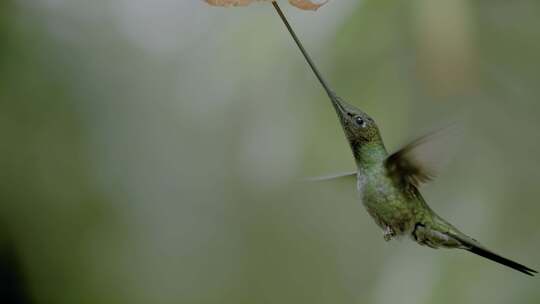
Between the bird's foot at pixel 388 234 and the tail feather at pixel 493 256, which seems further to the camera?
the bird's foot at pixel 388 234

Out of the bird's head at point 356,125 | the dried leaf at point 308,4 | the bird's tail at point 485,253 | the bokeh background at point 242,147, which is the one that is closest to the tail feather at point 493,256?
the bird's tail at point 485,253

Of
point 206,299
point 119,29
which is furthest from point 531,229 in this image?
point 119,29

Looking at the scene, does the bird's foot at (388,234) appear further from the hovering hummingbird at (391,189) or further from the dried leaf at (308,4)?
the dried leaf at (308,4)

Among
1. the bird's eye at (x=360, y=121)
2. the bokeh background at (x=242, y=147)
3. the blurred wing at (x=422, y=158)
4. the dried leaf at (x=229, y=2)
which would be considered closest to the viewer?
the dried leaf at (x=229, y=2)

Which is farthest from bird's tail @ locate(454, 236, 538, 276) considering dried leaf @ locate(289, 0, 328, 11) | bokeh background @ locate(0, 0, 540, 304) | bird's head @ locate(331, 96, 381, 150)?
bokeh background @ locate(0, 0, 540, 304)

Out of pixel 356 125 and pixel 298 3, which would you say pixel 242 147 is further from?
pixel 298 3

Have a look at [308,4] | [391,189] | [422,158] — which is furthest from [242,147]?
[308,4]

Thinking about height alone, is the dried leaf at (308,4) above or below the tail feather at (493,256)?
above

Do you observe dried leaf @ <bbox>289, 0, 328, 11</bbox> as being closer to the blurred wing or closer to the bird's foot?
the blurred wing
